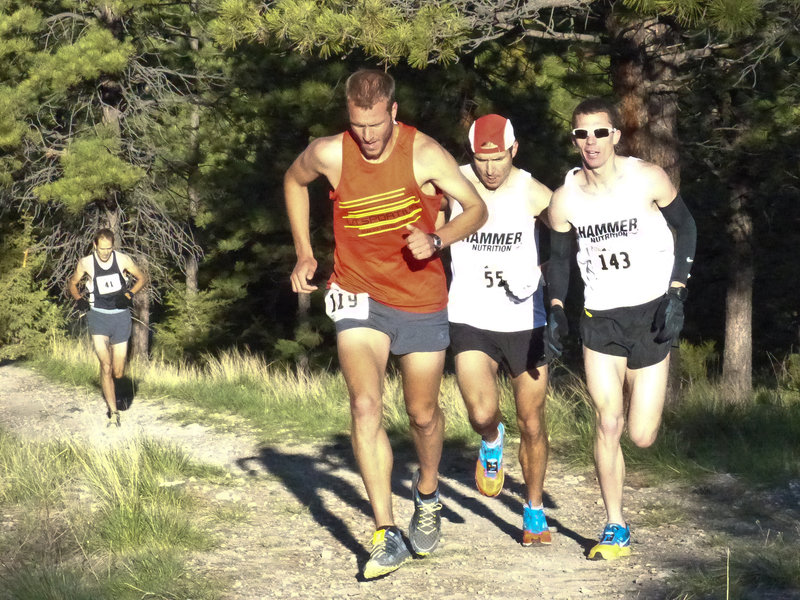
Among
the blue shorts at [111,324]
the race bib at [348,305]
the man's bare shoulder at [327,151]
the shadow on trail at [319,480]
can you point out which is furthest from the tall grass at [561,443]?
the man's bare shoulder at [327,151]

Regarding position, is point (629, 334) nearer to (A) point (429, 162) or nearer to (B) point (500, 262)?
(B) point (500, 262)

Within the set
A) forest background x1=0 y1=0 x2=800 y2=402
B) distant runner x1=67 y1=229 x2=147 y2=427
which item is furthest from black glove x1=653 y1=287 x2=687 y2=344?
distant runner x1=67 y1=229 x2=147 y2=427

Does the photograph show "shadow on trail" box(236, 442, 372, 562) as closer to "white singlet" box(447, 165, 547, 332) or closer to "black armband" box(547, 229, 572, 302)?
"white singlet" box(447, 165, 547, 332)

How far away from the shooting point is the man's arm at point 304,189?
528 centimetres

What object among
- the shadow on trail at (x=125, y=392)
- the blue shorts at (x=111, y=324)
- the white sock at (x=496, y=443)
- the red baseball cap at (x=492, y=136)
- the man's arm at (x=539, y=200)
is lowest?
the shadow on trail at (x=125, y=392)

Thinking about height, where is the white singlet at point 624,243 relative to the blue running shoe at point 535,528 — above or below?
above

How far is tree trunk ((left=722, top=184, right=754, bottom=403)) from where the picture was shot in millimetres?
18250

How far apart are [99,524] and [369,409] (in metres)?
1.71

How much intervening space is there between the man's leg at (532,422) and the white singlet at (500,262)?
0.93 feet

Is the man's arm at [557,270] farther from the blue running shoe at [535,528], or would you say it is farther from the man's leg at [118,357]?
the man's leg at [118,357]

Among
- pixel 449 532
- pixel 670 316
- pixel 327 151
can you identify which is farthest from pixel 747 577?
pixel 327 151

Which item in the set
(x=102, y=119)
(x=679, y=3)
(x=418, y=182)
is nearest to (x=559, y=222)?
(x=418, y=182)

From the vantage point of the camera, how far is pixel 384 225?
5.28m

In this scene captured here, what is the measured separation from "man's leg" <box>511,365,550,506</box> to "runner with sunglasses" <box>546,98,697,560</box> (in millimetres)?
586
